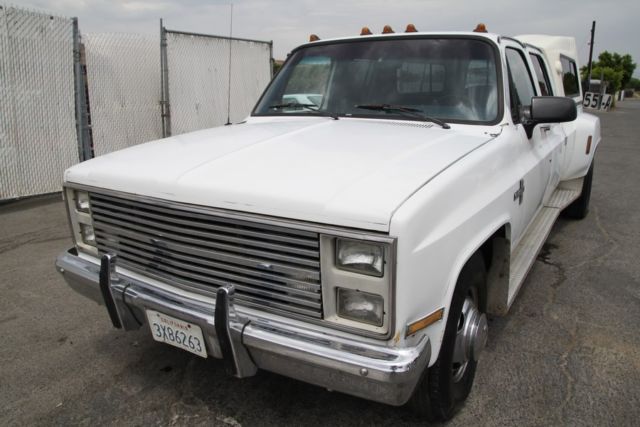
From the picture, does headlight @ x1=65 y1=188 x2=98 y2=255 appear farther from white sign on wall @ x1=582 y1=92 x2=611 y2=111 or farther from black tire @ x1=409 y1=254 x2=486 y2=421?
white sign on wall @ x1=582 y1=92 x2=611 y2=111

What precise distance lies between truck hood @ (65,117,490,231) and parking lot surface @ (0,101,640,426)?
112 centimetres

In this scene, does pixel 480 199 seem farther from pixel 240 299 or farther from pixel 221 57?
pixel 221 57

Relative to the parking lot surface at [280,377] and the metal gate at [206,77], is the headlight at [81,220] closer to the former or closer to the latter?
the parking lot surface at [280,377]

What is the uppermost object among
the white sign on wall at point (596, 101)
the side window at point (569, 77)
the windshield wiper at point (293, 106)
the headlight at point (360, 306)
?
the side window at point (569, 77)

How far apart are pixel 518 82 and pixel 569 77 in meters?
3.20

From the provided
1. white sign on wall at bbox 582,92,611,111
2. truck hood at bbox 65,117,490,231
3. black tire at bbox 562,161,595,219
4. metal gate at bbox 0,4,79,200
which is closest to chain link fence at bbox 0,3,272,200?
metal gate at bbox 0,4,79,200

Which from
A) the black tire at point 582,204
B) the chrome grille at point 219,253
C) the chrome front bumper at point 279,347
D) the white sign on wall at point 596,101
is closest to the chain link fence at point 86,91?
the chrome grille at point 219,253

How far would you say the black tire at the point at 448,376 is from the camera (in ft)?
7.43

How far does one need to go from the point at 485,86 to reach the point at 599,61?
187ft

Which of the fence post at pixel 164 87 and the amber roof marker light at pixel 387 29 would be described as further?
the fence post at pixel 164 87

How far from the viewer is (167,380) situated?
2.90 metres

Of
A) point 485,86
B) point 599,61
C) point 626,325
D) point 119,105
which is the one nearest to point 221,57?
point 119,105

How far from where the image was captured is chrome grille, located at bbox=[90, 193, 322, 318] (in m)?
2.02

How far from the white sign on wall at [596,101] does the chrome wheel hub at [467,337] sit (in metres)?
23.1
